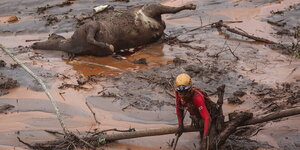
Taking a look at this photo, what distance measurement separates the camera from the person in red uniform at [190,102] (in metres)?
4.08

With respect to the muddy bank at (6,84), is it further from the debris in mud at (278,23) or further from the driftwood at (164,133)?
the debris in mud at (278,23)

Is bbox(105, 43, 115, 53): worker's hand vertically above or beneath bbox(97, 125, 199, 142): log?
above

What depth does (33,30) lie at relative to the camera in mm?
9891

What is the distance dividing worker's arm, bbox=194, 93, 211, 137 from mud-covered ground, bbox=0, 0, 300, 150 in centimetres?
52

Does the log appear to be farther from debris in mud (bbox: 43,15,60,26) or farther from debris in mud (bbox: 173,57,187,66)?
debris in mud (bbox: 43,15,60,26)

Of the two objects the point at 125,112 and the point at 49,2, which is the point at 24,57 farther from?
the point at 49,2

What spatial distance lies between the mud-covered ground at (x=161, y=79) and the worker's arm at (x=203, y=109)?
518 millimetres

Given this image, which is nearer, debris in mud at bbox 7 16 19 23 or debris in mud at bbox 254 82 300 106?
debris in mud at bbox 254 82 300 106

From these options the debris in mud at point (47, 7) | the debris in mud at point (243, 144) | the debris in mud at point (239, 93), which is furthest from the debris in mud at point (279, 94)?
the debris in mud at point (47, 7)

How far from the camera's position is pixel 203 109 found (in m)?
4.18

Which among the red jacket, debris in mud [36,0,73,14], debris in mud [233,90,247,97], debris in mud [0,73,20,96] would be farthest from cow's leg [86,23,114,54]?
debris in mud [36,0,73,14]

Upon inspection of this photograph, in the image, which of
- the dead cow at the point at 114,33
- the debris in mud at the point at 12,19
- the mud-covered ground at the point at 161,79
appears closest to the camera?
the mud-covered ground at the point at 161,79

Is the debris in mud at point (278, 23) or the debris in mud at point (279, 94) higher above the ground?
the debris in mud at point (278, 23)

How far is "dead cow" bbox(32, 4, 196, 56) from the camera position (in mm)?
7715
